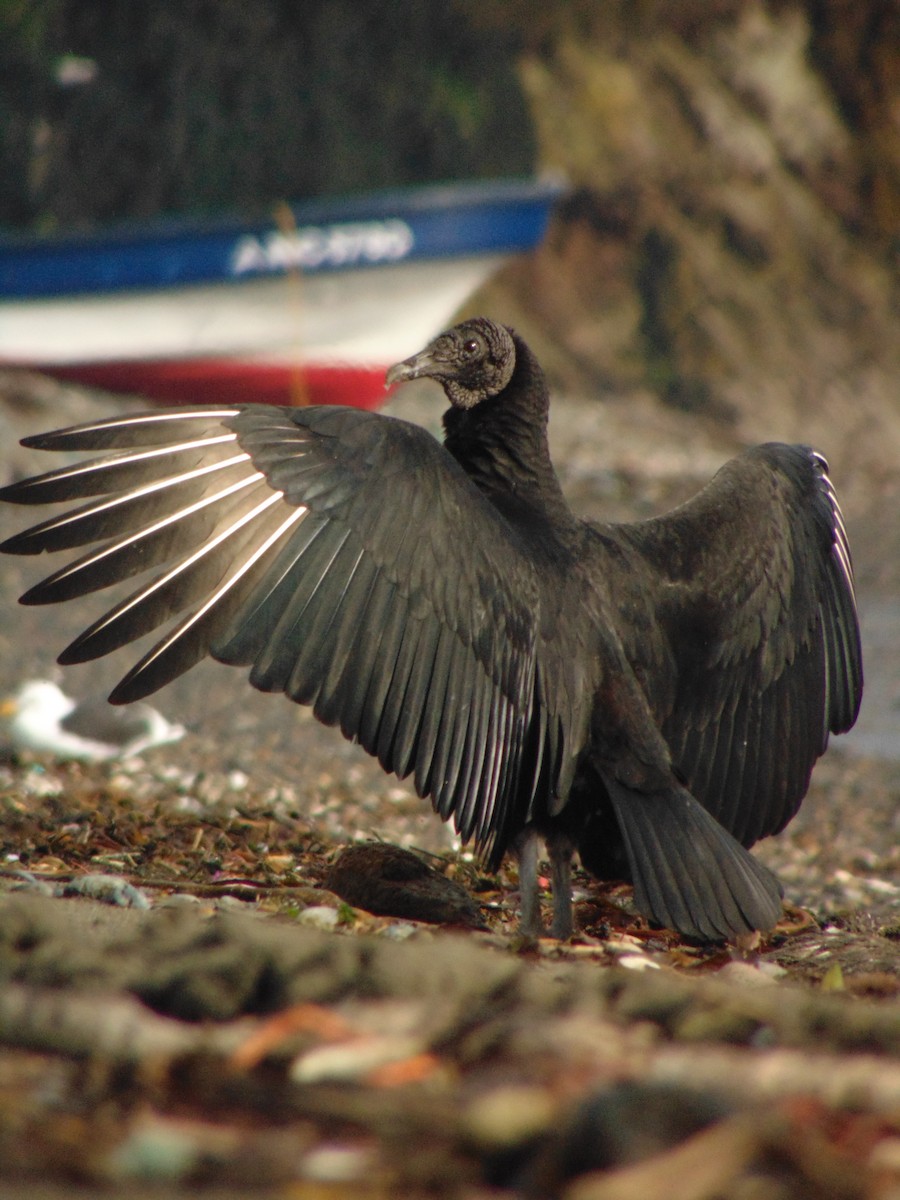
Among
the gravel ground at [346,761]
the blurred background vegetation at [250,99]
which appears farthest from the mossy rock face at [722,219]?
the gravel ground at [346,761]

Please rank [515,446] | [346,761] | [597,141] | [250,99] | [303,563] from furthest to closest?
[250,99] → [597,141] → [346,761] → [515,446] → [303,563]

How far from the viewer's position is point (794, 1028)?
2188 millimetres

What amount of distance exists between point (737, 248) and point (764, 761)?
394 inches

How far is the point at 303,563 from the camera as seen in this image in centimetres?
303

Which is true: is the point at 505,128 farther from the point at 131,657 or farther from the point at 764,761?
the point at 764,761

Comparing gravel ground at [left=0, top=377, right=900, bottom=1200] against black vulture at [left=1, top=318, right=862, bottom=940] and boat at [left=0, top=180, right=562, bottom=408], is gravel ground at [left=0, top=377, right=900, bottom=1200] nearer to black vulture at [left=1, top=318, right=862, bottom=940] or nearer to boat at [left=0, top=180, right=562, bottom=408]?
black vulture at [left=1, top=318, right=862, bottom=940]

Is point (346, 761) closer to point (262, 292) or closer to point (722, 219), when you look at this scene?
point (262, 292)

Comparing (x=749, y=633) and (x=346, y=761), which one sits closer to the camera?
(x=749, y=633)

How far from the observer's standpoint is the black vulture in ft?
9.91

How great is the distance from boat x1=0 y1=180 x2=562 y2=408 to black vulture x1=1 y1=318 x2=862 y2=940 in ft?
23.8

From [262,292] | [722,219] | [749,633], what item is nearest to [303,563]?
[749,633]

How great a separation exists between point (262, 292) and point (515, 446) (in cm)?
759

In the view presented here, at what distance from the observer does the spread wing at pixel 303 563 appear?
Result: 301 cm

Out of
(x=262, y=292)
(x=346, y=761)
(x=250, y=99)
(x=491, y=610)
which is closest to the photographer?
(x=491, y=610)
